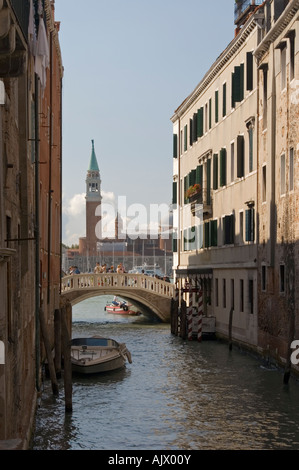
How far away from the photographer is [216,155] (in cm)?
2852

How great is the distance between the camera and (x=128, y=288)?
3653 centimetres

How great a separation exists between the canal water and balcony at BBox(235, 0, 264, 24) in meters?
10.6

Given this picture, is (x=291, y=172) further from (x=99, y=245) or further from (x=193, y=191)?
(x=99, y=245)

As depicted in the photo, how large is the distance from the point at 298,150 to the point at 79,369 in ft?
22.1

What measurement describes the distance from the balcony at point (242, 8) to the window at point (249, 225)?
6845mm

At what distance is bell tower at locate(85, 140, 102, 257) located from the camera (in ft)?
392

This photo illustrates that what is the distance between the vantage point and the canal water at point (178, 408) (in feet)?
42.4

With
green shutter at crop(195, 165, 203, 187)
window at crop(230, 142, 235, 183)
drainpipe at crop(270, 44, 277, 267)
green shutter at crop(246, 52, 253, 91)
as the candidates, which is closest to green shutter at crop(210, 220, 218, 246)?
window at crop(230, 142, 235, 183)

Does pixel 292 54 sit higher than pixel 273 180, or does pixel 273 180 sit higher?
pixel 292 54

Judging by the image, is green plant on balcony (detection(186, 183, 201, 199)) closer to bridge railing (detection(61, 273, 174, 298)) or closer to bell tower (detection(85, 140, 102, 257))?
bridge railing (detection(61, 273, 174, 298))

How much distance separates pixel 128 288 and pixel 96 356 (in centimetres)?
1614

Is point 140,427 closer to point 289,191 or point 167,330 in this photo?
point 289,191

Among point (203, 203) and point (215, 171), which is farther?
point (203, 203)

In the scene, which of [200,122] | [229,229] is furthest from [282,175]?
[200,122]
